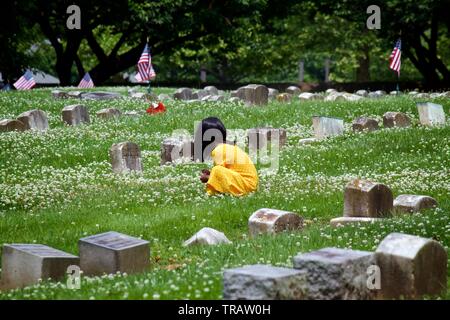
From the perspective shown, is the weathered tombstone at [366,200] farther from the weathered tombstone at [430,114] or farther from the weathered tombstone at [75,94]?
the weathered tombstone at [75,94]

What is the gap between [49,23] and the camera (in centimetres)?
5309

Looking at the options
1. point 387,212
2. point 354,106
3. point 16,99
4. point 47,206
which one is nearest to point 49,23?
point 16,99

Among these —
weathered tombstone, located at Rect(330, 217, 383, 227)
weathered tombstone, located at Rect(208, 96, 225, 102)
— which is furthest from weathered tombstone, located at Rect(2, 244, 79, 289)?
weathered tombstone, located at Rect(208, 96, 225, 102)

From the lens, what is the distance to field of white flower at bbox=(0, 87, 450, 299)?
1163 cm

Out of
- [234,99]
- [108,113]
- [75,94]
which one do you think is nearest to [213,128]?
[108,113]

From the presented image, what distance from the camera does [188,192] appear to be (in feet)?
58.9

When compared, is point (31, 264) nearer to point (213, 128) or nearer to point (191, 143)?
point (213, 128)

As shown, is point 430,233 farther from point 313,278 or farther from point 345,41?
point 345,41

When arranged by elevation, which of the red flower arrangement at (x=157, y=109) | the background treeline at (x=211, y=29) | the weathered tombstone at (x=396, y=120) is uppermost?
the background treeline at (x=211, y=29)

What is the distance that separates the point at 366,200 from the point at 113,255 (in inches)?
205

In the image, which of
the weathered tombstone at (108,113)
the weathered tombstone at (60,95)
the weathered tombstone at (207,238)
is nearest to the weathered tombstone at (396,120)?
the weathered tombstone at (108,113)

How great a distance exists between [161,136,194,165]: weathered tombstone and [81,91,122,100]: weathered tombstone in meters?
12.5

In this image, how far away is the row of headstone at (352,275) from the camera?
8.63 meters
